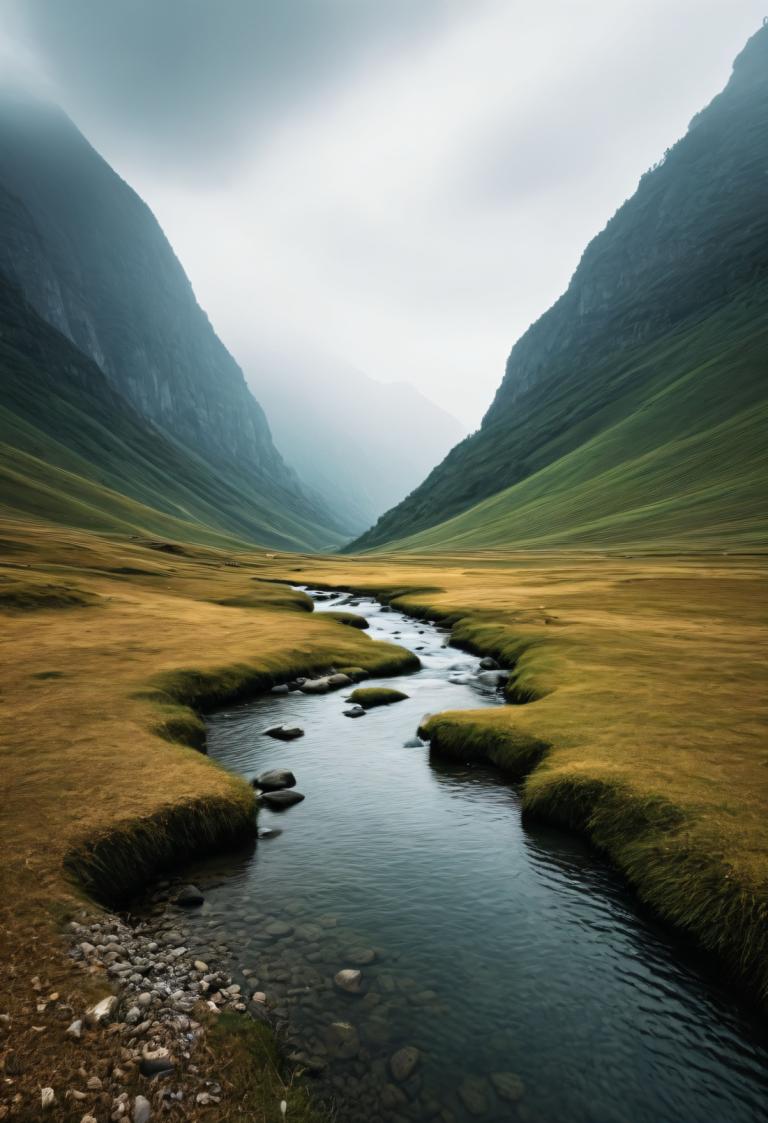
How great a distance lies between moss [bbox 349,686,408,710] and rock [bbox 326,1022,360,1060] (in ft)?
68.2

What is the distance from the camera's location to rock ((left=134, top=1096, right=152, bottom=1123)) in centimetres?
831

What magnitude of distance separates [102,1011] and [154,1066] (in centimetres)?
145

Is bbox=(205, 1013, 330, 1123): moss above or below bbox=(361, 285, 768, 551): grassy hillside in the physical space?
below

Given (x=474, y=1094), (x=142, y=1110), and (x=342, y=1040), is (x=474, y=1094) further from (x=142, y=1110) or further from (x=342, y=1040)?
(x=142, y=1110)

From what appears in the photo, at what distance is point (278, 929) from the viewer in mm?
13617

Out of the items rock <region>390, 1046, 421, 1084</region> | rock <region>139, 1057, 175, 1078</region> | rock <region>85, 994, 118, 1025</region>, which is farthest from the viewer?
rock <region>390, 1046, 421, 1084</region>

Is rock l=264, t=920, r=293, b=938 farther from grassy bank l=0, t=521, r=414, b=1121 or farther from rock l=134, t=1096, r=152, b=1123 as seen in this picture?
rock l=134, t=1096, r=152, b=1123

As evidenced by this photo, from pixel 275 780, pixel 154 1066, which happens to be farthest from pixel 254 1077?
pixel 275 780

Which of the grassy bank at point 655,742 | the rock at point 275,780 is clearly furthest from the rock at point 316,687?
the rock at point 275,780

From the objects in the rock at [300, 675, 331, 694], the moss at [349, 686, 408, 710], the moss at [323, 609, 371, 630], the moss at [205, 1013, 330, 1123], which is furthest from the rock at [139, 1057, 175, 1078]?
the moss at [323, 609, 371, 630]

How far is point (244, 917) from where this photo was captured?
1402 centimetres

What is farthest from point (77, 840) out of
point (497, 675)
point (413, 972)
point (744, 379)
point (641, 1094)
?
point (744, 379)

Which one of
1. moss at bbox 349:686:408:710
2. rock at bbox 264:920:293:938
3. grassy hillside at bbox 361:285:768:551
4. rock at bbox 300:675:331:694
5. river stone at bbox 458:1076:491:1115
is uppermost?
grassy hillside at bbox 361:285:768:551

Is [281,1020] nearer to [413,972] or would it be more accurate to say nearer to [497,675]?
[413,972]
